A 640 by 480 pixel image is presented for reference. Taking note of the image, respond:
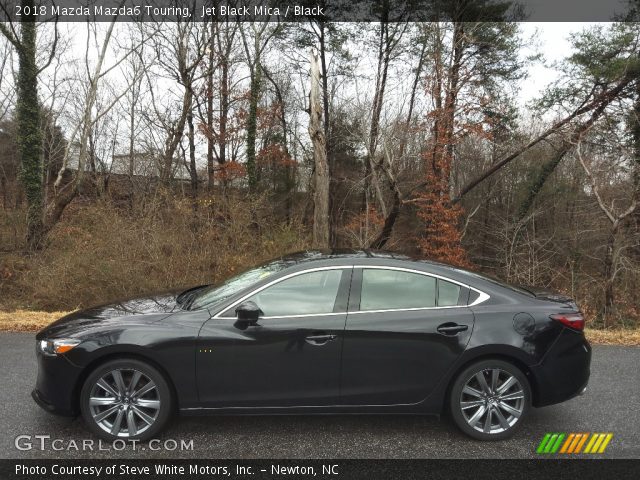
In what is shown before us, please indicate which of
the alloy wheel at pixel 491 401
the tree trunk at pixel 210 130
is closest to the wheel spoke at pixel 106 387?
the alloy wheel at pixel 491 401

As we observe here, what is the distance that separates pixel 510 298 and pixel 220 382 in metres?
2.41

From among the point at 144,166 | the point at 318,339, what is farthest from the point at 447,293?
the point at 144,166

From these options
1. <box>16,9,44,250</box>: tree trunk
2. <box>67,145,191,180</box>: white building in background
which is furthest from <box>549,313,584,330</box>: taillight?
<box>67,145,191,180</box>: white building in background

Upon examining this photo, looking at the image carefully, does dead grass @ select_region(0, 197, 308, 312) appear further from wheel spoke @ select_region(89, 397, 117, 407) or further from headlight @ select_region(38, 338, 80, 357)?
wheel spoke @ select_region(89, 397, 117, 407)

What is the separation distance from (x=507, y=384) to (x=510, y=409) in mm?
196

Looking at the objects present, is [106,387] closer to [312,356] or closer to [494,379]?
[312,356]

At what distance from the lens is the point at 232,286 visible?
392 centimetres

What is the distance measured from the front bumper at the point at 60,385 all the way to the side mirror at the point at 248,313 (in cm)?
126

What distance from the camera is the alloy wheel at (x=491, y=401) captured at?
349 cm

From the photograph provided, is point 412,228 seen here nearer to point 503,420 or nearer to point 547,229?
point 547,229

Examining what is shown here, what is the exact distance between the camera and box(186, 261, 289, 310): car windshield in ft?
12.1

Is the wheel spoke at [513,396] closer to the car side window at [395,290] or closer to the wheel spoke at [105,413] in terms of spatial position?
the car side window at [395,290]

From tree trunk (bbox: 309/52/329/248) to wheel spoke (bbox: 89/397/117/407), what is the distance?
9.34m

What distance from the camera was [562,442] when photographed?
3.45 meters
